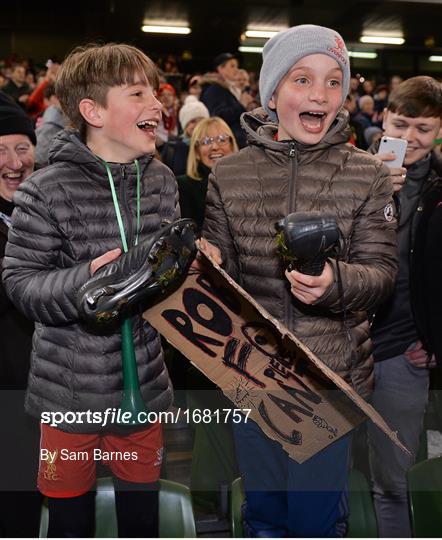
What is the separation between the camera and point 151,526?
176cm

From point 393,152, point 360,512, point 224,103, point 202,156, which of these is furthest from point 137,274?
point 224,103

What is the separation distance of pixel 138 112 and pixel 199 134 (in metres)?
2.09

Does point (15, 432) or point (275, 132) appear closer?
point (275, 132)

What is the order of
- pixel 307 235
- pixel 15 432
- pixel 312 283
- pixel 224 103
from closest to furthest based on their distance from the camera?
pixel 307 235 < pixel 312 283 < pixel 15 432 < pixel 224 103

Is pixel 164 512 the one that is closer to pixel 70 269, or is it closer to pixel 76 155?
pixel 70 269

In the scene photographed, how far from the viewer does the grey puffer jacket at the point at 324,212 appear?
1.58 m

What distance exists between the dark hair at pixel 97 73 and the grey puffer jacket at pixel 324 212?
0.31m

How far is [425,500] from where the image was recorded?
1.93 m

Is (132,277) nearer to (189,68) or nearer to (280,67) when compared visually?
(280,67)

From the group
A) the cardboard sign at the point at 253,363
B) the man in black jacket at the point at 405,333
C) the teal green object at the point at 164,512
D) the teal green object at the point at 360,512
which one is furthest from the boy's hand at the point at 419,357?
the teal green object at the point at 164,512

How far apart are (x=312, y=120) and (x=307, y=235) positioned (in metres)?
0.43

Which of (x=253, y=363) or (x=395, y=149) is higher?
(x=395, y=149)

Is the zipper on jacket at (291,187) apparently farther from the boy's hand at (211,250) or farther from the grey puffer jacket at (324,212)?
the boy's hand at (211,250)

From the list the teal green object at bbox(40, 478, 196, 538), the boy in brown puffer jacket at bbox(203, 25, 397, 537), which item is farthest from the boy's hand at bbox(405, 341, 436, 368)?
the teal green object at bbox(40, 478, 196, 538)
